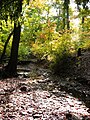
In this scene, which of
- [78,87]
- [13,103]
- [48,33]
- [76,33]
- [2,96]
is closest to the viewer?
[13,103]

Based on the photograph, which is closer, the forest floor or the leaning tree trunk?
the forest floor

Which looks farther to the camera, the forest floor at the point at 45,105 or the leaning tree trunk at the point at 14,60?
the leaning tree trunk at the point at 14,60

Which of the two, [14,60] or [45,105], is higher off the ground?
[14,60]

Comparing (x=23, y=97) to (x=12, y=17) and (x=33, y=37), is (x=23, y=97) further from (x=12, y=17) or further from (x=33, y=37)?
(x=33, y=37)

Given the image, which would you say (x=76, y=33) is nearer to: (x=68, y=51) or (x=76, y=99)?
(x=68, y=51)

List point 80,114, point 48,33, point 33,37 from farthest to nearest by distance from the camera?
1. point 33,37
2. point 48,33
3. point 80,114

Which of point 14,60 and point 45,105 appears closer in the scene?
point 45,105

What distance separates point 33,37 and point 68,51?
1926cm

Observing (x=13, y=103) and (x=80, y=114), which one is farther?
(x=13, y=103)

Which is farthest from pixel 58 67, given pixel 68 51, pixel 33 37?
pixel 33 37

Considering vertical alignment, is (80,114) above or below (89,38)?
below

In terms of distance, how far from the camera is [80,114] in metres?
7.38

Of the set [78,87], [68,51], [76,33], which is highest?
[76,33]

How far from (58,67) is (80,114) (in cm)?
967
